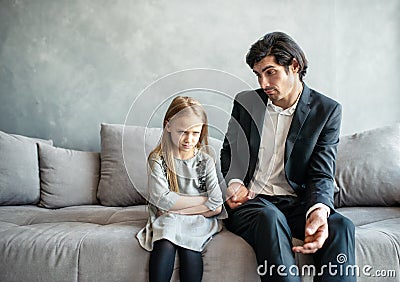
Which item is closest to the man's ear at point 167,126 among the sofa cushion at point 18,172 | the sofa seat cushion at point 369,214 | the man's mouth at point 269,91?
the man's mouth at point 269,91

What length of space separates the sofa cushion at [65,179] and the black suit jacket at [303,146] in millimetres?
846

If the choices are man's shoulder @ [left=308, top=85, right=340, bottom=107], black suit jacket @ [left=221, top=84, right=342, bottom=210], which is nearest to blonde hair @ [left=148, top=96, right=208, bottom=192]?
black suit jacket @ [left=221, top=84, right=342, bottom=210]

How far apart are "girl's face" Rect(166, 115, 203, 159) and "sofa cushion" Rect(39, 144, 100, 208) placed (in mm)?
851

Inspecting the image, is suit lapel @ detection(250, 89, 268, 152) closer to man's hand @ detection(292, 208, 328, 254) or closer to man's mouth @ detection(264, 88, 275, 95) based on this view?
man's mouth @ detection(264, 88, 275, 95)

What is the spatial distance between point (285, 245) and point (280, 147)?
0.45 m

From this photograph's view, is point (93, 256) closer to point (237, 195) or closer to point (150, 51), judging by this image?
point (237, 195)

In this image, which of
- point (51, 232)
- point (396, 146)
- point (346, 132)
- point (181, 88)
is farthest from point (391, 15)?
point (51, 232)

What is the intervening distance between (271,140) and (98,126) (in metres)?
1.26

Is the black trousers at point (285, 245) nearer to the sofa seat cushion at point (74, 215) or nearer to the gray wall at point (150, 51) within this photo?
the sofa seat cushion at point (74, 215)

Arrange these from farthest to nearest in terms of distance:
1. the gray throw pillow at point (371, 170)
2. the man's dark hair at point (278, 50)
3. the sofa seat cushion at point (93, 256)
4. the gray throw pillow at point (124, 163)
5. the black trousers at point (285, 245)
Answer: the gray throw pillow at point (124, 163), the gray throw pillow at point (371, 170), the man's dark hair at point (278, 50), the sofa seat cushion at point (93, 256), the black trousers at point (285, 245)

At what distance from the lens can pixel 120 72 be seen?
269 centimetres

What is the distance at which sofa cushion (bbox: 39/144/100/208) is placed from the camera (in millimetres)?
2281

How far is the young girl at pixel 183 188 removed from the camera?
1.53 meters

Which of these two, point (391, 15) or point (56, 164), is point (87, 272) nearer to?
point (56, 164)
